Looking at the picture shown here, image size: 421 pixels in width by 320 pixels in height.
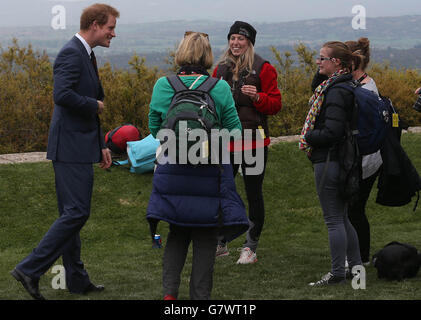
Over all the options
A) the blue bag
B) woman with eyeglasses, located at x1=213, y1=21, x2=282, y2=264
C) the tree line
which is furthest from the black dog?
the tree line

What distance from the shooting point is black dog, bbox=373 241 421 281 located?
5527 mm

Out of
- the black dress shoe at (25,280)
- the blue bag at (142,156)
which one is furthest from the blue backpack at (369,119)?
the blue bag at (142,156)

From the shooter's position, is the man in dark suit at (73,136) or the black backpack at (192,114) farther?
the man in dark suit at (73,136)

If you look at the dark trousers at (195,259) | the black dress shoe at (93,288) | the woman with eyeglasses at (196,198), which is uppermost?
the woman with eyeglasses at (196,198)

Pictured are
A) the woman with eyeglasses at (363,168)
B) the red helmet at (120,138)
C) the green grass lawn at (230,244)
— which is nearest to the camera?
the green grass lawn at (230,244)

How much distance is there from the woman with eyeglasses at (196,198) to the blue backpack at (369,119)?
1.24 m

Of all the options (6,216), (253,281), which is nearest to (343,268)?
(253,281)

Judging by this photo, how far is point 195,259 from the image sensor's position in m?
4.33

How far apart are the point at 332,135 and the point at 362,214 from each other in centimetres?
130

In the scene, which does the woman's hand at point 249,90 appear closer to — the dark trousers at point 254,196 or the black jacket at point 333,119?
the dark trousers at point 254,196

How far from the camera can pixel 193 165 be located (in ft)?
13.7

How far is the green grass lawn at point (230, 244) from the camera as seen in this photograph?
541cm

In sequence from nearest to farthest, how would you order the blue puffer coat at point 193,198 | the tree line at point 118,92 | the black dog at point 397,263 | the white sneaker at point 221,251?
the blue puffer coat at point 193,198, the black dog at point 397,263, the white sneaker at point 221,251, the tree line at point 118,92

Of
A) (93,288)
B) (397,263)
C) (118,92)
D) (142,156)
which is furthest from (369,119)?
(118,92)
